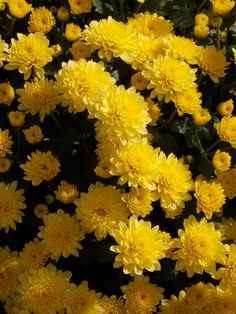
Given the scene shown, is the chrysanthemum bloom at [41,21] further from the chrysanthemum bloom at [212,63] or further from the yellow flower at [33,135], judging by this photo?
the chrysanthemum bloom at [212,63]

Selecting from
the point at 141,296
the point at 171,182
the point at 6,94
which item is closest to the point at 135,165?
the point at 171,182

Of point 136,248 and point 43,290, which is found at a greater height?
point 136,248

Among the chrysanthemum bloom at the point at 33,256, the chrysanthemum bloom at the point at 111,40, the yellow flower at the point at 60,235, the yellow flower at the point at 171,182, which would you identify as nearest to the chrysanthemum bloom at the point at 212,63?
the chrysanthemum bloom at the point at 111,40

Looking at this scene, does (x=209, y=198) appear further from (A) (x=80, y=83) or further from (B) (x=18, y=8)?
(B) (x=18, y=8)

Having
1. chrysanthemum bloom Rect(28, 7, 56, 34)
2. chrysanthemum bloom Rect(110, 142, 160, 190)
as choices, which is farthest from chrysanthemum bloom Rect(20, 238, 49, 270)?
chrysanthemum bloom Rect(28, 7, 56, 34)

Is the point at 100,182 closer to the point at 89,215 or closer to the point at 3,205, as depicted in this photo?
the point at 89,215

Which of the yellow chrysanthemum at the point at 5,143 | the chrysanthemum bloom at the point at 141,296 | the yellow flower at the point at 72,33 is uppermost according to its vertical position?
the yellow flower at the point at 72,33

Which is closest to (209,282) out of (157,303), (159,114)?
(157,303)
